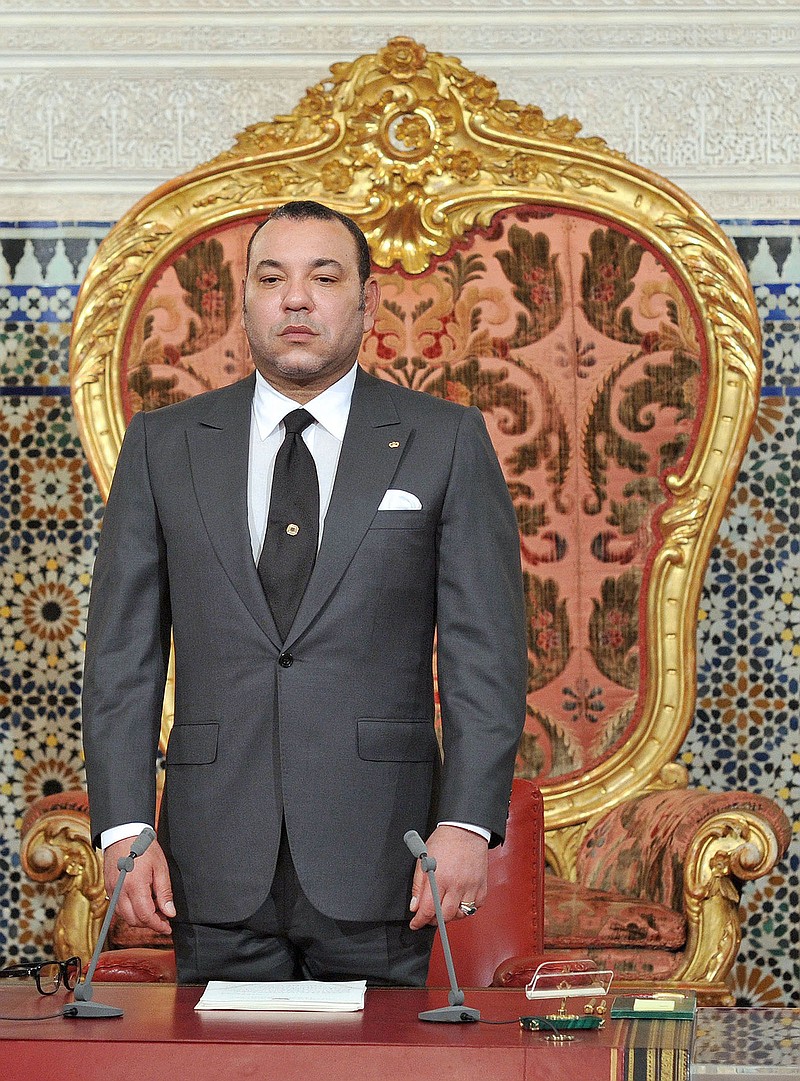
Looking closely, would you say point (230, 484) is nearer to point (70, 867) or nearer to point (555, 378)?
point (70, 867)

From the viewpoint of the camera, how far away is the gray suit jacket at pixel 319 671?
6.20 ft

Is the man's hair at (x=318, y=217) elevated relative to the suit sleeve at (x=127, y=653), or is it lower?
elevated

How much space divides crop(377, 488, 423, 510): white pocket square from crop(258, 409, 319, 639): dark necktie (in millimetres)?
88

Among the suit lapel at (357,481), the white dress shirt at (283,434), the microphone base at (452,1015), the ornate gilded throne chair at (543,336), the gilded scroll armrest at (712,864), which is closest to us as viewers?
the microphone base at (452,1015)

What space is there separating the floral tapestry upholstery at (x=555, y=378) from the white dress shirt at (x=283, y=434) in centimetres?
135

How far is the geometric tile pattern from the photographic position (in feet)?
11.5

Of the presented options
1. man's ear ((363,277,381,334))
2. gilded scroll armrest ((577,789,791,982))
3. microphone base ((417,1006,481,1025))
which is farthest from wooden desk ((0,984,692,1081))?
gilded scroll armrest ((577,789,791,982))

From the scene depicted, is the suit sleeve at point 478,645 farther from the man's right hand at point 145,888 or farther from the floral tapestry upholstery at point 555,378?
the floral tapestry upholstery at point 555,378

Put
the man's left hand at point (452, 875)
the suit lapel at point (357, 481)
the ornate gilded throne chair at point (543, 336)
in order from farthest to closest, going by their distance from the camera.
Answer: the ornate gilded throne chair at point (543, 336) < the suit lapel at point (357, 481) < the man's left hand at point (452, 875)

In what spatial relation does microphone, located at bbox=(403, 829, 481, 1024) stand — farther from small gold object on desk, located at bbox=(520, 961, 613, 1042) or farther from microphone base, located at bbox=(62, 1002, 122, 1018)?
microphone base, located at bbox=(62, 1002, 122, 1018)

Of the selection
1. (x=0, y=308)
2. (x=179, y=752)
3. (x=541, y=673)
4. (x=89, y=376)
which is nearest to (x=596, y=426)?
(x=541, y=673)

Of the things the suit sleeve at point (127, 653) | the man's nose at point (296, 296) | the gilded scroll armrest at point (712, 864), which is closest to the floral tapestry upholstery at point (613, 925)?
the gilded scroll armrest at point (712, 864)

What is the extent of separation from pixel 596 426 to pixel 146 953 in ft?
5.13

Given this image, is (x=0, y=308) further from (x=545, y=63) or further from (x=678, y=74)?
(x=678, y=74)
